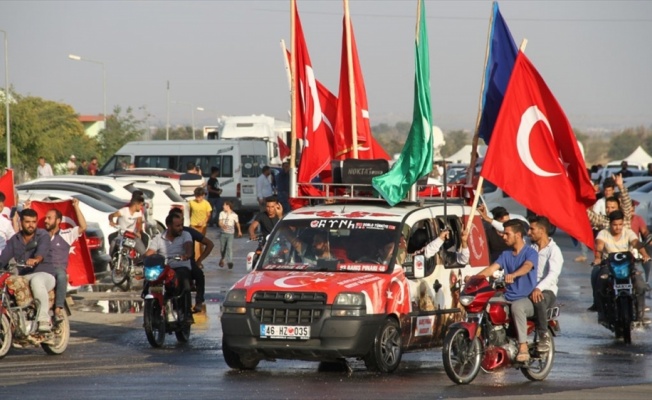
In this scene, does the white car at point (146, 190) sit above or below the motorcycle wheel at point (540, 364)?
above

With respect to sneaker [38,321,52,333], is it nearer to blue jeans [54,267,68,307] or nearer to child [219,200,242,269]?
blue jeans [54,267,68,307]

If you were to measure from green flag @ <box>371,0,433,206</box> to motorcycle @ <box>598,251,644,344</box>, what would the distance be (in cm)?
265

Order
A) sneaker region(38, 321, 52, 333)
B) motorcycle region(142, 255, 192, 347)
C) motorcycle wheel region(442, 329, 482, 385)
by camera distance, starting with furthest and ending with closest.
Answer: motorcycle region(142, 255, 192, 347) → sneaker region(38, 321, 52, 333) → motorcycle wheel region(442, 329, 482, 385)

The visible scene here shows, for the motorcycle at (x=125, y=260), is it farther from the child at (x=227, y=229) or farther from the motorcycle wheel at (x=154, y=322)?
the motorcycle wheel at (x=154, y=322)

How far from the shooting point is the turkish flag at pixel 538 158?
1453 cm

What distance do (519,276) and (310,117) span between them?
590 centimetres

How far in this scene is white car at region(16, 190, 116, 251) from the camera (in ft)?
84.4

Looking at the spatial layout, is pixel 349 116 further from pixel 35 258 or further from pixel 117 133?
pixel 117 133

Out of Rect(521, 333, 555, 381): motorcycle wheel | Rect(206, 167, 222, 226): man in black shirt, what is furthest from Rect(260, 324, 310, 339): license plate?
Rect(206, 167, 222, 226): man in black shirt

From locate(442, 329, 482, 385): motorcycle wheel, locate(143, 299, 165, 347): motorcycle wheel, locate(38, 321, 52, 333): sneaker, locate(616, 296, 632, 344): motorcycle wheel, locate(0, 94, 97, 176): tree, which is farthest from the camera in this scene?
locate(0, 94, 97, 176): tree

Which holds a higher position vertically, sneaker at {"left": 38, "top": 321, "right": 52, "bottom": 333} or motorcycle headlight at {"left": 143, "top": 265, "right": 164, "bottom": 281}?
motorcycle headlight at {"left": 143, "top": 265, "right": 164, "bottom": 281}

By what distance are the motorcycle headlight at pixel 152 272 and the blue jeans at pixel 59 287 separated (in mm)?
1125

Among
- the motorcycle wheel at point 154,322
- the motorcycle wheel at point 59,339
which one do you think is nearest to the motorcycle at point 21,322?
the motorcycle wheel at point 59,339

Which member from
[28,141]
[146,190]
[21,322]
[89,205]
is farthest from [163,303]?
[28,141]
